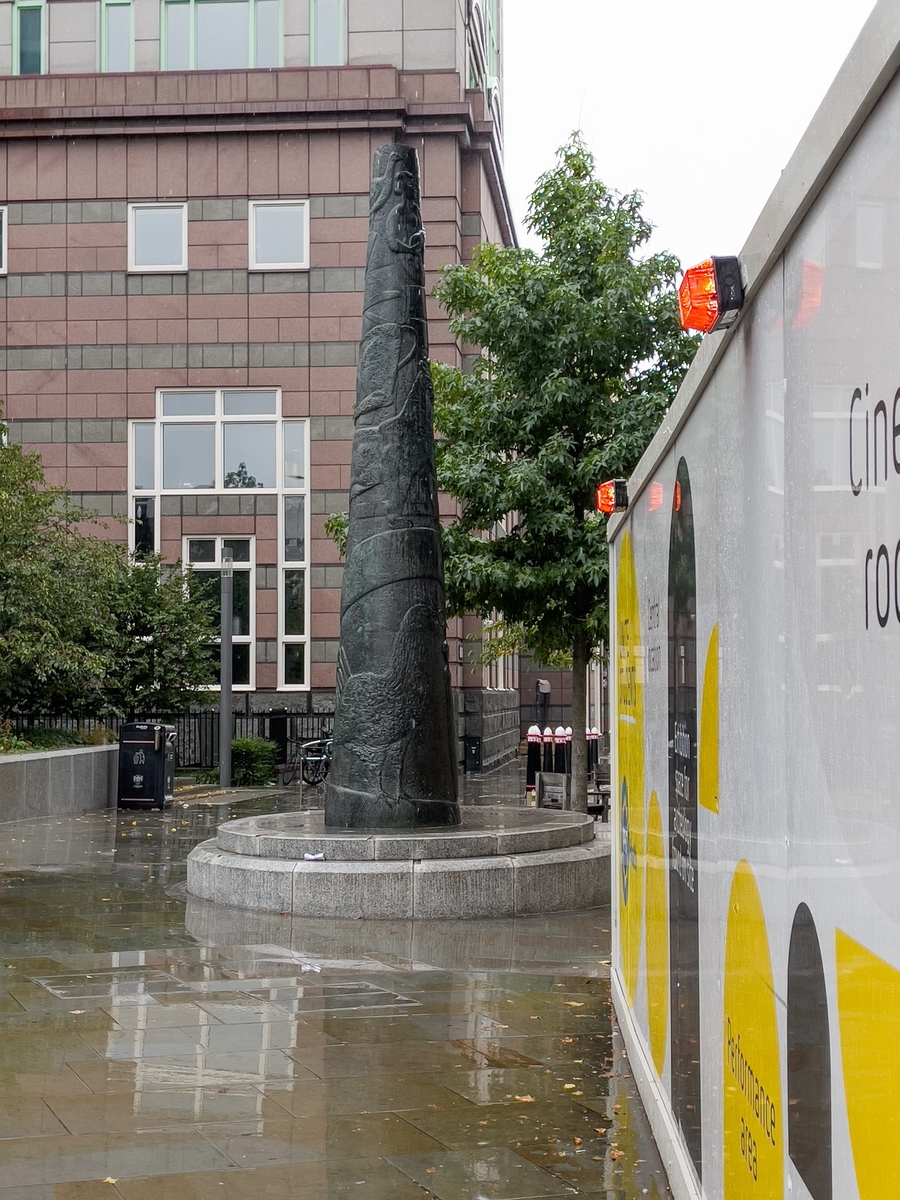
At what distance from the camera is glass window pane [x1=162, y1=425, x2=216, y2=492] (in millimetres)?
36438

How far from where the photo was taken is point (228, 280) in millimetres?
36094

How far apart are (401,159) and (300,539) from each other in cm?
2232

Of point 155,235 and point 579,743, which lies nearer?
point 579,743

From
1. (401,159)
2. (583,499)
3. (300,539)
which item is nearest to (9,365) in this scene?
(300,539)

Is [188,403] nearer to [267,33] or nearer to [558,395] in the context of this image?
[267,33]

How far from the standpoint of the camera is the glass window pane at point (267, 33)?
3641 centimetres

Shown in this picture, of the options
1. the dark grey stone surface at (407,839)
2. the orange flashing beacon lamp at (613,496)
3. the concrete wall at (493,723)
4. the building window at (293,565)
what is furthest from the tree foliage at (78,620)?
the orange flashing beacon lamp at (613,496)

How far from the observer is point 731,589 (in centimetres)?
356

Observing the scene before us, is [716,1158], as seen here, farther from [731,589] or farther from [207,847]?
[207,847]

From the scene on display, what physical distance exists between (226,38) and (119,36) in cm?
271

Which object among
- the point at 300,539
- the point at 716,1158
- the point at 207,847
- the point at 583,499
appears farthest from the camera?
the point at 300,539

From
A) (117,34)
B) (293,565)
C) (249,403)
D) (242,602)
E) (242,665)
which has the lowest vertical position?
(242,665)

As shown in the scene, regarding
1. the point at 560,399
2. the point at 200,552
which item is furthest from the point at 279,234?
the point at 560,399

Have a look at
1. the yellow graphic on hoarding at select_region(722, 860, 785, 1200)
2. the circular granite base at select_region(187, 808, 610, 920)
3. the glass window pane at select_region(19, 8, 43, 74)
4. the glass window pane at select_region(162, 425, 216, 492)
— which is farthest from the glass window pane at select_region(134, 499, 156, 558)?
the yellow graphic on hoarding at select_region(722, 860, 785, 1200)
